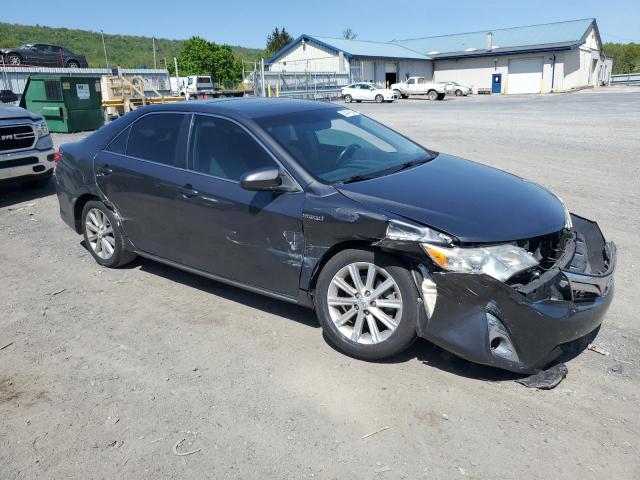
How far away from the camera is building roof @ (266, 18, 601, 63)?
5044 centimetres

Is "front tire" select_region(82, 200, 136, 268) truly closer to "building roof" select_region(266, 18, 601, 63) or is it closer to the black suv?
the black suv

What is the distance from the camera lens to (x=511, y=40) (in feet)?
182

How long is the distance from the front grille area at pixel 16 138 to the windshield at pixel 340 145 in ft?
19.7

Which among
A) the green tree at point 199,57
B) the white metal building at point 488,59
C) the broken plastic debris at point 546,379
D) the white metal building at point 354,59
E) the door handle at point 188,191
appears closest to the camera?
the broken plastic debris at point 546,379

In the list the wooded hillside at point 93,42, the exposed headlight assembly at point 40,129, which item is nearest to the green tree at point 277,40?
the wooded hillside at point 93,42

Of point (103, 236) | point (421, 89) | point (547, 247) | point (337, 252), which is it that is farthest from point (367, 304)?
point (421, 89)

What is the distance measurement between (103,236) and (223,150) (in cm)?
191

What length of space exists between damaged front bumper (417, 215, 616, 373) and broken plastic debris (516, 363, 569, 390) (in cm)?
15

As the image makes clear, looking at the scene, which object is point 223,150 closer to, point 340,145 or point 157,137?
point 157,137

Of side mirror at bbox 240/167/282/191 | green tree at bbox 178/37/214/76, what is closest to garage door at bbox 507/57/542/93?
green tree at bbox 178/37/214/76

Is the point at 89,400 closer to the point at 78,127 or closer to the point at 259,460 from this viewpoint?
the point at 259,460

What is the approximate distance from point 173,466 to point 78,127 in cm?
1697

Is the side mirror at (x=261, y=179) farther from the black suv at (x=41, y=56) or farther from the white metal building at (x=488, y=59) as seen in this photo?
the white metal building at (x=488, y=59)

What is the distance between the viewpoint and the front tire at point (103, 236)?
5.36 m
